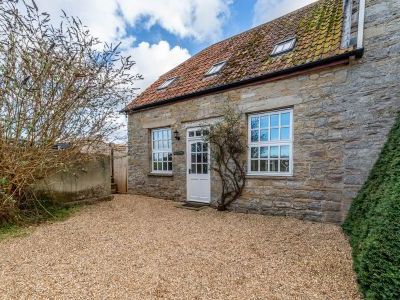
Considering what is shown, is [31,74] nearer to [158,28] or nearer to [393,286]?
[393,286]

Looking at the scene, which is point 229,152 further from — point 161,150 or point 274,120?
point 161,150

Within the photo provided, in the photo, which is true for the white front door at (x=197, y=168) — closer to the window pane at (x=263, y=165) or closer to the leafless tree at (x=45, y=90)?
the window pane at (x=263, y=165)

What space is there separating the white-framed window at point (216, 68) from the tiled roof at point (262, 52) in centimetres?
15

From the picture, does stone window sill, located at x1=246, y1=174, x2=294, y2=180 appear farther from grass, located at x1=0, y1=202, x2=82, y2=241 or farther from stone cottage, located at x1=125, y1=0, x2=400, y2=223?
grass, located at x1=0, y1=202, x2=82, y2=241

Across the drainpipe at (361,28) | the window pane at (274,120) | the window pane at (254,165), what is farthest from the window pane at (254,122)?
the drainpipe at (361,28)

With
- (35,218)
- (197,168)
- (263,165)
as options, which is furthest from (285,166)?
(35,218)

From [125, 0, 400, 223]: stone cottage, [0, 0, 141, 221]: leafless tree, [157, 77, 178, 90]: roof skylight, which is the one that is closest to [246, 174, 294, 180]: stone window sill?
[125, 0, 400, 223]: stone cottage

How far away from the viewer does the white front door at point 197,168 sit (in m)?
7.18

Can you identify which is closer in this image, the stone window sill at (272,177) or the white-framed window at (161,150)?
the stone window sill at (272,177)

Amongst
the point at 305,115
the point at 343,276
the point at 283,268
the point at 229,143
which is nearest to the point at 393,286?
the point at 343,276

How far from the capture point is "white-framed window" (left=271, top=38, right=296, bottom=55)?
6.28 metres

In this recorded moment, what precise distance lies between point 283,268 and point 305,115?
3.47 metres

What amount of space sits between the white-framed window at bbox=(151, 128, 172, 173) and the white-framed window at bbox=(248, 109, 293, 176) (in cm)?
317

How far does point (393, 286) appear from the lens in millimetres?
1979
